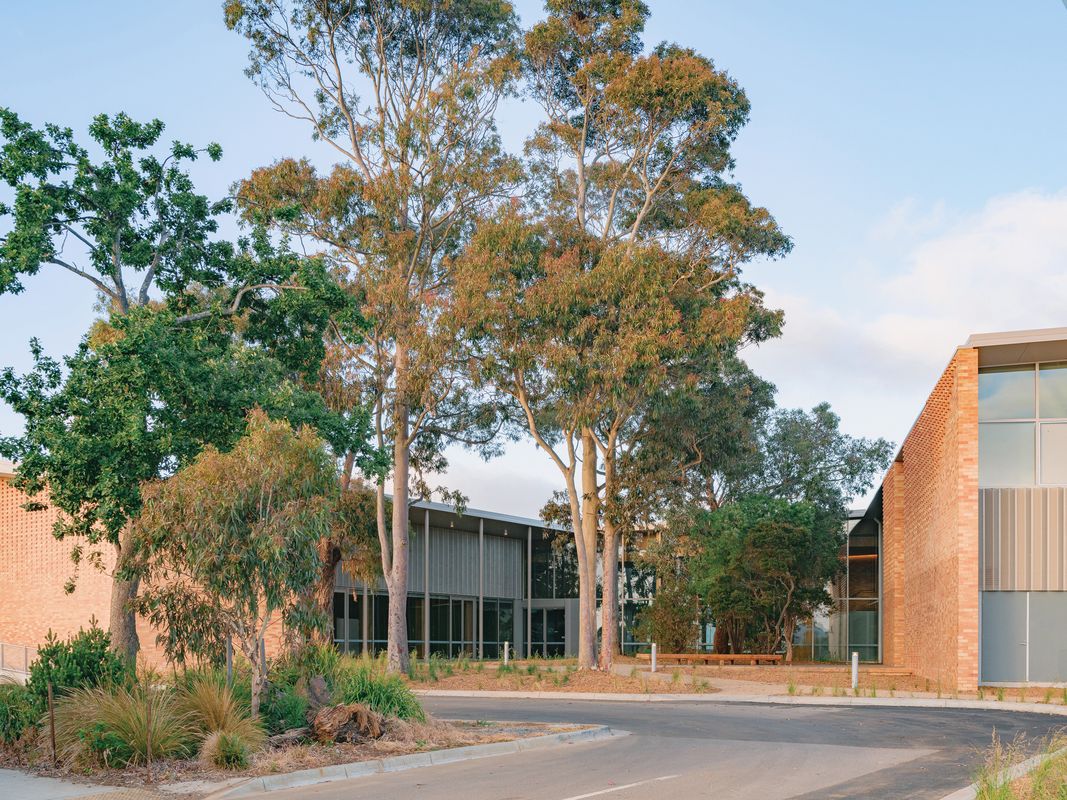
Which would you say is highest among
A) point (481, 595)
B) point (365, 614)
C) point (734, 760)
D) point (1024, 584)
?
point (1024, 584)

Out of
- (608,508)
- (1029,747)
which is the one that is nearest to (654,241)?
(608,508)

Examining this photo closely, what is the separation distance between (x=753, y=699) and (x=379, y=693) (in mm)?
12125

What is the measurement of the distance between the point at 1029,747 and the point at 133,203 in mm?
15713

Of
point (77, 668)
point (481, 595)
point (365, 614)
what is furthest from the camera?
point (481, 595)

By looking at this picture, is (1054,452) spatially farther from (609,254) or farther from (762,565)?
(762,565)

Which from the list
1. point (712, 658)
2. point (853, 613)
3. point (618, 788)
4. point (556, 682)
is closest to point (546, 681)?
point (556, 682)

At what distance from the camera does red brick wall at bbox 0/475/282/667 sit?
36.4 metres

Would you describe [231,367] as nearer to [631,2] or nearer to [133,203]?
[133,203]

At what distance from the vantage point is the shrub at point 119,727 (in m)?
13.2

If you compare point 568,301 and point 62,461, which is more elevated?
point 568,301

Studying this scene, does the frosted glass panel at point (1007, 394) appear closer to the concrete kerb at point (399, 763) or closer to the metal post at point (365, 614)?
the concrete kerb at point (399, 763)

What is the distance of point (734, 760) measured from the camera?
15.0m

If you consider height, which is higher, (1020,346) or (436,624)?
(1020,346)

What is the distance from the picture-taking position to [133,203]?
19.4 meters
